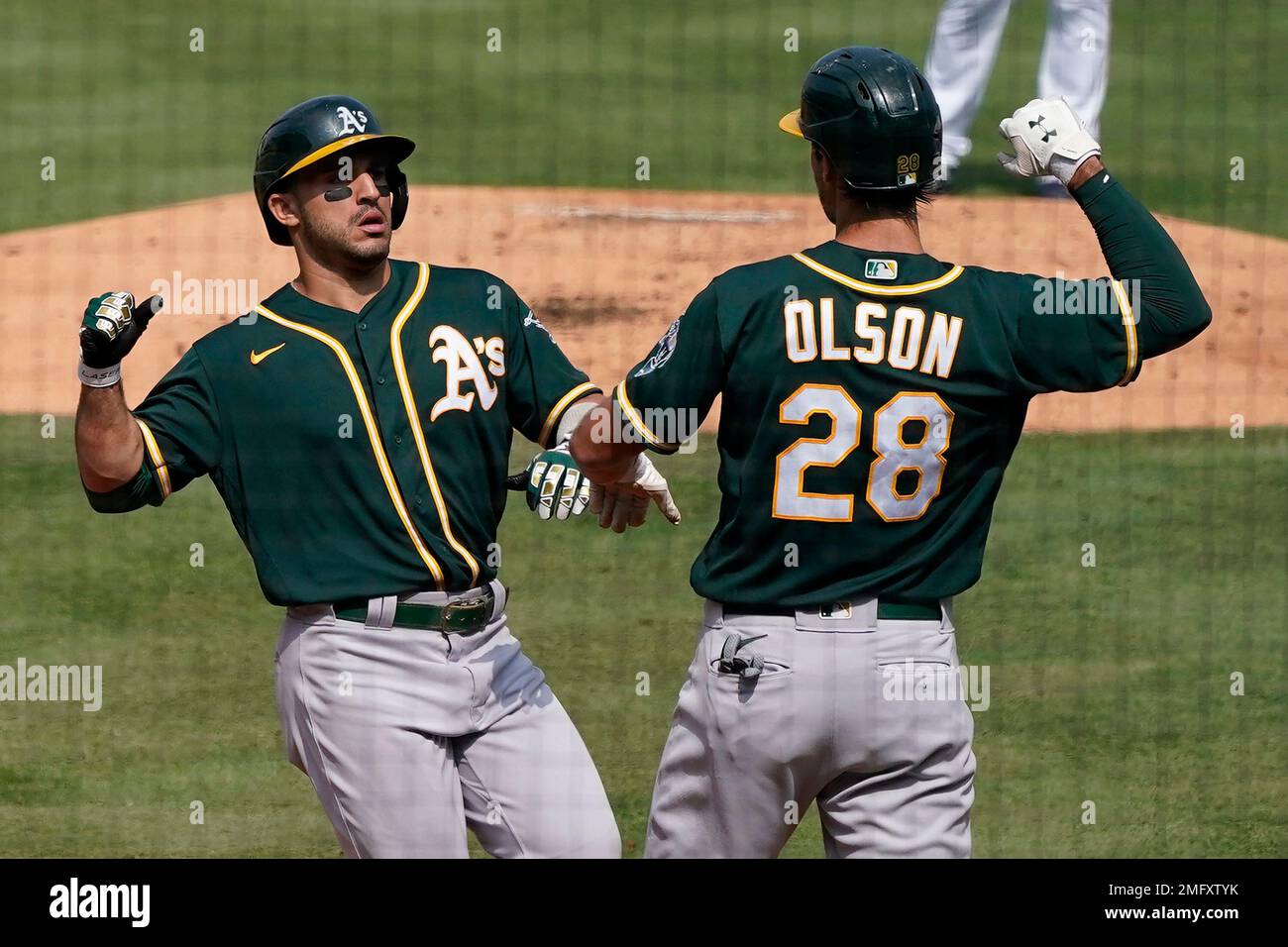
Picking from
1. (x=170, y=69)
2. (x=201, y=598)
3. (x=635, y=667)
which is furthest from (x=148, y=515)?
(x=170, y=69)

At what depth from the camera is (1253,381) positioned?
9766 mm

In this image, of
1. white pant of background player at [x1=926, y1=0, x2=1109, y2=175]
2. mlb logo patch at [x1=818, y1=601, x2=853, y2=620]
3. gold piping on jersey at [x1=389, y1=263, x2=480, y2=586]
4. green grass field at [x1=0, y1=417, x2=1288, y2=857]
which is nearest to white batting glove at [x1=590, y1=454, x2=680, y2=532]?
gold piping on jersey at [x1=389, y1=263, x2=480, y2=586]

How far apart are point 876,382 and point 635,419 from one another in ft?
1.53

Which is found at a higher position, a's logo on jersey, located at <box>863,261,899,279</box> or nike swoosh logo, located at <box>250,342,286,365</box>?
a's logo on jersey, located at <box>863,261,899,279</box>

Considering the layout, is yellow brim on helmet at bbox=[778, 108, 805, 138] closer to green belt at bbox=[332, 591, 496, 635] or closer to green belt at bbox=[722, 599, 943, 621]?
green belt at bbox=[722, 599, 943, 621]

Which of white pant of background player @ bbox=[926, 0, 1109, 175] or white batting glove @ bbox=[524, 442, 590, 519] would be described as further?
white pant of background player @ bbox=[926, 0, 1109, 175]

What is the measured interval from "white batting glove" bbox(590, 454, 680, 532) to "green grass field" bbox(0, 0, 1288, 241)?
8201mm

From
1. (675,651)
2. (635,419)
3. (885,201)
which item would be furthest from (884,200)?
(675,651)

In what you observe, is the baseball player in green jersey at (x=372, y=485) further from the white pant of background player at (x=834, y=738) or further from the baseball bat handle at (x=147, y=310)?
the white pant of background player at (x=834, y=738)

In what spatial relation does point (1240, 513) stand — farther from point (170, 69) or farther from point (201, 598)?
point (170, 69)

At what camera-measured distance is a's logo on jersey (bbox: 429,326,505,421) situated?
443 centimetres

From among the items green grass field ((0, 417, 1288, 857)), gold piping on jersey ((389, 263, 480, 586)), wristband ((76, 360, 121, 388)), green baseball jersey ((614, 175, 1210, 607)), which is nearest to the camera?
green baseball jersey ((614, 175, 1210, 607))

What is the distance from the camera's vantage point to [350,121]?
4.49 metres

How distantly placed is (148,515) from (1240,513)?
14.2 ft
